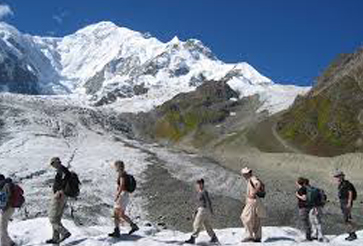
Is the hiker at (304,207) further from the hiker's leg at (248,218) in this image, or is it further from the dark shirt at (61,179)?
the dark shirt at (61,179)

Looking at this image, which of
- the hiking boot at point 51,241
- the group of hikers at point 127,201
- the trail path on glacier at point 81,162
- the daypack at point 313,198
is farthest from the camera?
the trail path on glacier at point 81,162

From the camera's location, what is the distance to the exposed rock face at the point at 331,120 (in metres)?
124

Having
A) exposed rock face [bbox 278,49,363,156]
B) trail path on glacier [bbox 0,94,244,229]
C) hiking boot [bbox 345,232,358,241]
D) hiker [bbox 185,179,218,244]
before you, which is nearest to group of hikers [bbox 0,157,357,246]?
hiker [bbox 185,179,218,244]

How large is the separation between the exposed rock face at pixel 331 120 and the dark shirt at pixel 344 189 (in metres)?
92.2

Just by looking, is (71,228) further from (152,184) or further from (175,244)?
(152,184)

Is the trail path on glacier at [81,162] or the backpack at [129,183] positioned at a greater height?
the trail path on glacier at [81,162]

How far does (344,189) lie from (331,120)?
108 m

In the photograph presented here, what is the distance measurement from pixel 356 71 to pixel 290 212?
94.7 m

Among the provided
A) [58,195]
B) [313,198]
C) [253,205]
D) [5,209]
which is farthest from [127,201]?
[313,198]

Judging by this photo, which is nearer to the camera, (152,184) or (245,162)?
(152,184)

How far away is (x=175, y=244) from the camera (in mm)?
26312

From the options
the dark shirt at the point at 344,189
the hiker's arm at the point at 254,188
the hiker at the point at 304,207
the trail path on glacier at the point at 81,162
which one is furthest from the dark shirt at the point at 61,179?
the trail path on glacier at the point at 81,162

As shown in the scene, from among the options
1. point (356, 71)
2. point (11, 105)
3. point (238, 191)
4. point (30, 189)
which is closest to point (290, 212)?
point (238, 191)

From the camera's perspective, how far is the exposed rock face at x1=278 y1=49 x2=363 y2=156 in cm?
12428
